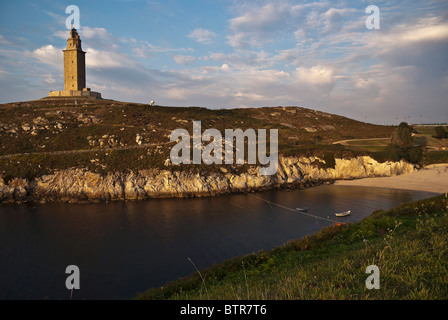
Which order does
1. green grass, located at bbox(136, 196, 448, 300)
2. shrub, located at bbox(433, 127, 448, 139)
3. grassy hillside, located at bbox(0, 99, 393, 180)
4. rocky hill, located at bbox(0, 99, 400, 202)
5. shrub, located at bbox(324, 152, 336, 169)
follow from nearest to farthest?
green grass, located at bbox(136, 196, 448, 300) → rocky hill, located at bbox(0, 99, 400, 202) → grassy hillside, located at bbox(0, 99, 393, 180) → shrub, located at bbox(324, 152, 336, 169) → shrub, located at bbox(433, 127, 448, 139)

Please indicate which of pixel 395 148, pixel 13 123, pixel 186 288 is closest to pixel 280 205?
pixel 186 288

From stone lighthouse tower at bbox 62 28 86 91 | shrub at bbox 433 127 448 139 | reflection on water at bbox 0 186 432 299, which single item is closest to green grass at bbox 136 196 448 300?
reflection on water at bbox 0 186 432 299

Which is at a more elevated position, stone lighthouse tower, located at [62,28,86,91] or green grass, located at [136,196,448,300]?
stone lighthouse tower, located at [62,28,86,91]

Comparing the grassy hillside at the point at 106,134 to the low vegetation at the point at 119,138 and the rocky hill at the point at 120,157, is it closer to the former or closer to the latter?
the low vegetation at the point at 119,138

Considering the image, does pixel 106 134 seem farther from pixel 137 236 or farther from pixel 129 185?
pixel 137 236

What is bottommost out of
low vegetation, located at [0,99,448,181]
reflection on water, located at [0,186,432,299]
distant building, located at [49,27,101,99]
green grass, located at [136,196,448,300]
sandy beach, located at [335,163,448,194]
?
reflection on water, located at [0,186,432,299]

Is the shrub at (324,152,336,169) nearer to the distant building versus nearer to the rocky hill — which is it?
the rocky hill

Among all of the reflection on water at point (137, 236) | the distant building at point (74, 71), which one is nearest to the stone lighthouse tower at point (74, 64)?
the distant building at point (74, 71)
